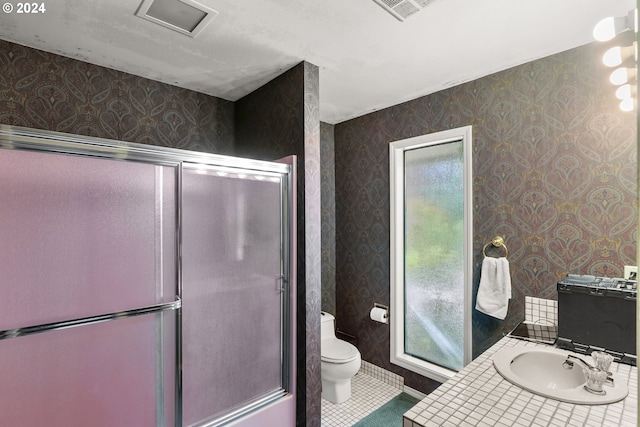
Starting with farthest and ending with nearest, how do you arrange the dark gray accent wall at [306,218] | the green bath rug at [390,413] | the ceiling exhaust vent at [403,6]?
the green bath rug at [390,413] → the dark gray accent wall at [306,218] → the ceiling exhaust vent at [403,6]

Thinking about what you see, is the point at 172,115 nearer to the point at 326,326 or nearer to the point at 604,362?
the point at 326,326

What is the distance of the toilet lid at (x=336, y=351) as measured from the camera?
236cm

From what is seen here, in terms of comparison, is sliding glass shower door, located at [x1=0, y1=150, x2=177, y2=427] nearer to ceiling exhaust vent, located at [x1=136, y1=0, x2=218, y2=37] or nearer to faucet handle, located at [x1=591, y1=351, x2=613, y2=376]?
ceiling exhaust vent, located at [x1=136, y1=0, x2=218, y2=37]

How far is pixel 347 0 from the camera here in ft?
4.59

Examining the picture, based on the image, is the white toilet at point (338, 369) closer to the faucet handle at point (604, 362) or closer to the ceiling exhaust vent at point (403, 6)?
the faucet handle at point (604, 362)

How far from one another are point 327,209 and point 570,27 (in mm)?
2147

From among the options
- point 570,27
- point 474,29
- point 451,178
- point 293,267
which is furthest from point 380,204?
point 570,27

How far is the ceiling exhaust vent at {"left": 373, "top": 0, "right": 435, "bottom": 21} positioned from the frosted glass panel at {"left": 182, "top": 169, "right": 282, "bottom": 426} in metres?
1.05

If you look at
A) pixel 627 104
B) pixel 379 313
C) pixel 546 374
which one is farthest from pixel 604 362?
pixel 379 313

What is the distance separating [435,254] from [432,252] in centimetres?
3

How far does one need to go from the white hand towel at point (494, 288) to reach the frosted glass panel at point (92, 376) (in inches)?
72.9

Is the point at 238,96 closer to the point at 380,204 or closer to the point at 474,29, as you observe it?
the point at 380,204

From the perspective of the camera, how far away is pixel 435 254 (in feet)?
8.31

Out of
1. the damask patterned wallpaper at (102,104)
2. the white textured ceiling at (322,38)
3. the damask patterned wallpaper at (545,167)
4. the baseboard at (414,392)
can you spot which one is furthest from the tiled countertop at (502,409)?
the damask patterned wallpaper at (102,104)
